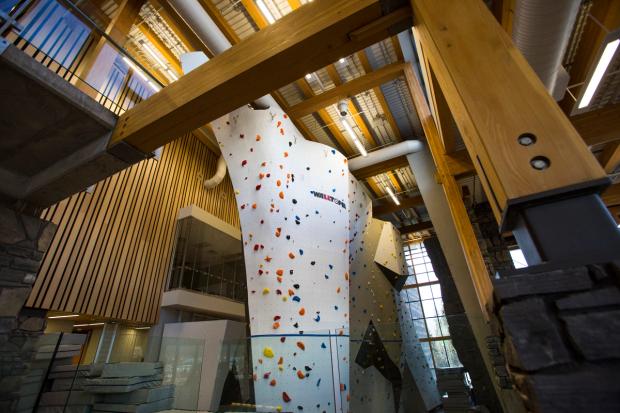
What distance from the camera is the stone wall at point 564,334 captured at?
2.19 ft

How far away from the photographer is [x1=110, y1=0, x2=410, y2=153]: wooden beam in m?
1.92

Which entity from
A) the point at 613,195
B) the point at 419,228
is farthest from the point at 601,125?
the point at 419,228

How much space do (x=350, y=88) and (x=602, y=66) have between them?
4.03m

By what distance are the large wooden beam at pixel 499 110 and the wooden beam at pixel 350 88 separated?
4939mm

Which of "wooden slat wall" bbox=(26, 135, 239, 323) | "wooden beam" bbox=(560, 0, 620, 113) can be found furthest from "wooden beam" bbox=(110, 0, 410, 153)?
Answer: "wooden slat wall" bbox=(26, 135, 239, 323)

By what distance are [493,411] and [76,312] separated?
6.90 m

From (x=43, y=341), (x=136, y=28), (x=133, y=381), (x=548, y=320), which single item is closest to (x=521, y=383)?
(x=548, y=320)

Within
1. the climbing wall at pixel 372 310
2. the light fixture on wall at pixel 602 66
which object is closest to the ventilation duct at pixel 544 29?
the light fixture on wall at pixel 602 66

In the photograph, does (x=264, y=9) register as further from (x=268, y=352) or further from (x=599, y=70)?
(x=268, y=352)

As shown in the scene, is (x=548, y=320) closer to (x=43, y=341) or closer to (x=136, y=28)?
(x=43, y=341)

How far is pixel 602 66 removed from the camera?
3004 millimetres

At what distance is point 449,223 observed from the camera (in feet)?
20.2

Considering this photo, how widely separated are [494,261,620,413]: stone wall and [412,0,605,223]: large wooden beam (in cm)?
26

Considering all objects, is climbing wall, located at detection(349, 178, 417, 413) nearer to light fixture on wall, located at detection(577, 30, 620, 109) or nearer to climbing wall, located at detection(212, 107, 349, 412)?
climbing wall, located at detection(212, 107, 349, 412)
